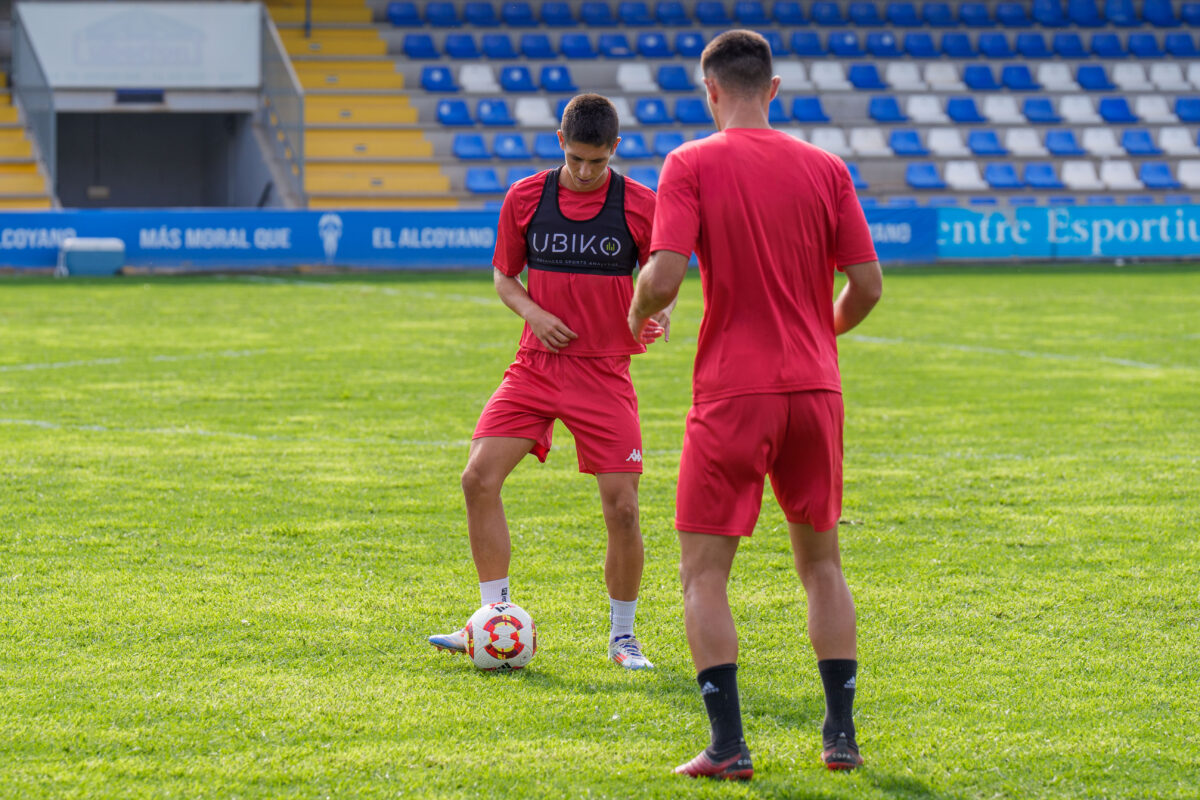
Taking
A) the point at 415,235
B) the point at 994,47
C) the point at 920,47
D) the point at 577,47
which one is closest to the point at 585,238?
the point at 415,235

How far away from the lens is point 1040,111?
33.6 metres

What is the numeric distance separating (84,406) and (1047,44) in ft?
100

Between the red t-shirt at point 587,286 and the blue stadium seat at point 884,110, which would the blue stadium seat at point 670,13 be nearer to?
the blue stadium seat at point 884,110

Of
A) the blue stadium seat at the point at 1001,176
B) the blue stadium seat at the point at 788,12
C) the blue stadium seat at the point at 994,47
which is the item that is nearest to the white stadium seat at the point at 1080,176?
the blue stadium seat at the point at 1001,176

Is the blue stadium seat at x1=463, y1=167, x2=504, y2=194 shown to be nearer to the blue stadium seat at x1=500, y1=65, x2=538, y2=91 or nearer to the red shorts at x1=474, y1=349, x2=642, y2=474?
the blue stadium seat at x1=500, y1=65, x2=538, y2=91

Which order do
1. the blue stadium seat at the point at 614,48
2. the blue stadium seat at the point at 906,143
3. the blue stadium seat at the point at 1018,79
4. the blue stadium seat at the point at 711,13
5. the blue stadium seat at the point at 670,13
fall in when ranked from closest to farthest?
1. the blue stadium seat at the point at 906,143
2. the blue stadium seat at the point at 614,48
3. the blue stadium seat at the point at 1018,79
4. the blue stadium seat at the point at 670,13
5. the blue stadium seat at the point at 711,13

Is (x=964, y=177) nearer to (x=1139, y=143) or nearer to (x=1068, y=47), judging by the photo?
(x=1139, y=143)

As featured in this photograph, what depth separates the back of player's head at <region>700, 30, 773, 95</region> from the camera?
3.70 metres

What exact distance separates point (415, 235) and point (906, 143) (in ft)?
43.6

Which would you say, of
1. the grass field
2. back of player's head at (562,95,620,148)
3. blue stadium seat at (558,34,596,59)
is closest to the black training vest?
back of player's head at (562,95,620,148)

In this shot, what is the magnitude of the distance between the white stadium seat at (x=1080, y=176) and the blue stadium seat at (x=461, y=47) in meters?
13.7

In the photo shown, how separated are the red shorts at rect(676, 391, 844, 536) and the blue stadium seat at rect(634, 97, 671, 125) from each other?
28600 millimetres

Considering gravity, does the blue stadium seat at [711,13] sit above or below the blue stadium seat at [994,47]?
above

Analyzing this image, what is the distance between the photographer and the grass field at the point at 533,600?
3859 millimetres
